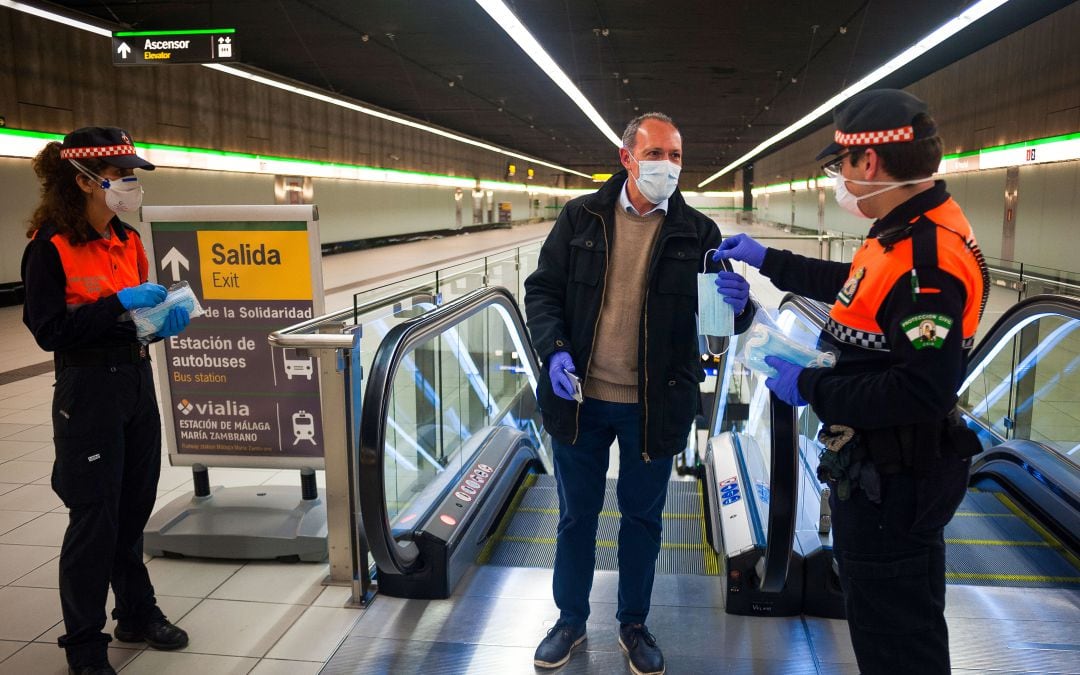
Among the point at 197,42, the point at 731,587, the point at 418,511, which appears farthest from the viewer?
the point at 197,42

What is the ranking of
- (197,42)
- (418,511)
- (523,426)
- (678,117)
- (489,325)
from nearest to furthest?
(418,511), (489,325), (523,426), (197,42), (678,117)

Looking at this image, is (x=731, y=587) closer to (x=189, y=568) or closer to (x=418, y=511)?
(x=418, y=511)

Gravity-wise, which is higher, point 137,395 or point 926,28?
point 926,28

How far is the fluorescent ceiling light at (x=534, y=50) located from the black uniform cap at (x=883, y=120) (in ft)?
9.23

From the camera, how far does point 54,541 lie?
12.0ft

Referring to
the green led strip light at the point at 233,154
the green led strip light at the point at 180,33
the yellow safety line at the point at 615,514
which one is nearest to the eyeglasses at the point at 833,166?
the yellow safety line at the point at 615,514

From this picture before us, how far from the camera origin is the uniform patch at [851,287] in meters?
1.69

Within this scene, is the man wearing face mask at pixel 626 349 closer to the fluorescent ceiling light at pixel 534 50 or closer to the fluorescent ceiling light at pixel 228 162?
the fluorescent ceiling light at pixel 534 50

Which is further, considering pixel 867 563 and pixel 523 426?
pixel 523 426

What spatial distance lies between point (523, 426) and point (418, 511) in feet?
14.0

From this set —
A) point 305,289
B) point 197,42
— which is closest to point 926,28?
point 197,42

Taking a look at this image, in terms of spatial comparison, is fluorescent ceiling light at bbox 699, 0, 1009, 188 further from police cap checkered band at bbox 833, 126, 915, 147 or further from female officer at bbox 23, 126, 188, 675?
female officer at bbox 23, 126, 188, 675

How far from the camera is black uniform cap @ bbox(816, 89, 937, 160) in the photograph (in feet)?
5.38

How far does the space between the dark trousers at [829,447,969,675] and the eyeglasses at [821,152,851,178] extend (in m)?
0.71
